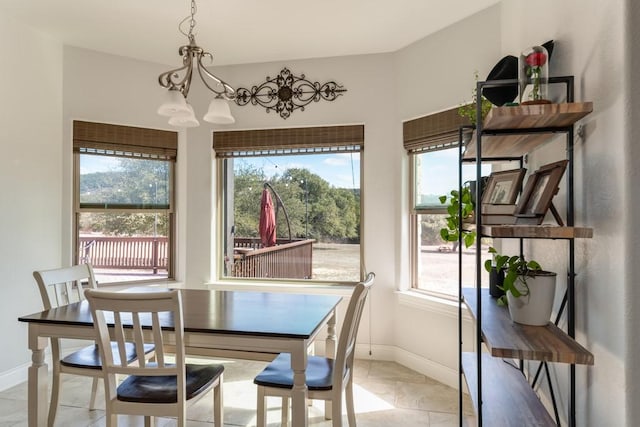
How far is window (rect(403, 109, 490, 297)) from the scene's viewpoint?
3.01m

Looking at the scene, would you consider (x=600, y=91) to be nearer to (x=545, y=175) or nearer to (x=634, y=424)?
(x=545, y=175)

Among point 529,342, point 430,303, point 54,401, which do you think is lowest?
point 54,401

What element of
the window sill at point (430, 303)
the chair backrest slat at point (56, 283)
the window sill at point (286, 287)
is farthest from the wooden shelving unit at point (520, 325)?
the chair backrest slat at point (56, 283)

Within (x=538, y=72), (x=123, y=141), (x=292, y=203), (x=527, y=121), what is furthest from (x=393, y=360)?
(x=123, y=141)

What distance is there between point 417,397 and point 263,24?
2.99m

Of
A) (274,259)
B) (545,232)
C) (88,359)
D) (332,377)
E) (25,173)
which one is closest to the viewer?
(545,232)

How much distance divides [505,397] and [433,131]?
2061 mm

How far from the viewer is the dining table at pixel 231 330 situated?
5.69ft

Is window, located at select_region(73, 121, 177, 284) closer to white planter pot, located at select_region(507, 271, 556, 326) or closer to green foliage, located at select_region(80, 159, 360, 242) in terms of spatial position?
green foliage, located at select_region(80, 159, 360, 242)

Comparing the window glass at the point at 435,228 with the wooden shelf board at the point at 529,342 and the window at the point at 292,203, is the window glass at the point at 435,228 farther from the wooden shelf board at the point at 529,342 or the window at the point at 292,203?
the wooden shelf board at the point at 529,342

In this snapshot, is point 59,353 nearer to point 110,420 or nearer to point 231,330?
point 110,420

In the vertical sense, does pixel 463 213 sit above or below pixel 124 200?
below

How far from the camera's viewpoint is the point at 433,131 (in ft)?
10.2

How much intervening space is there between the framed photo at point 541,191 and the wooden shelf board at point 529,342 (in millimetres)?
401
